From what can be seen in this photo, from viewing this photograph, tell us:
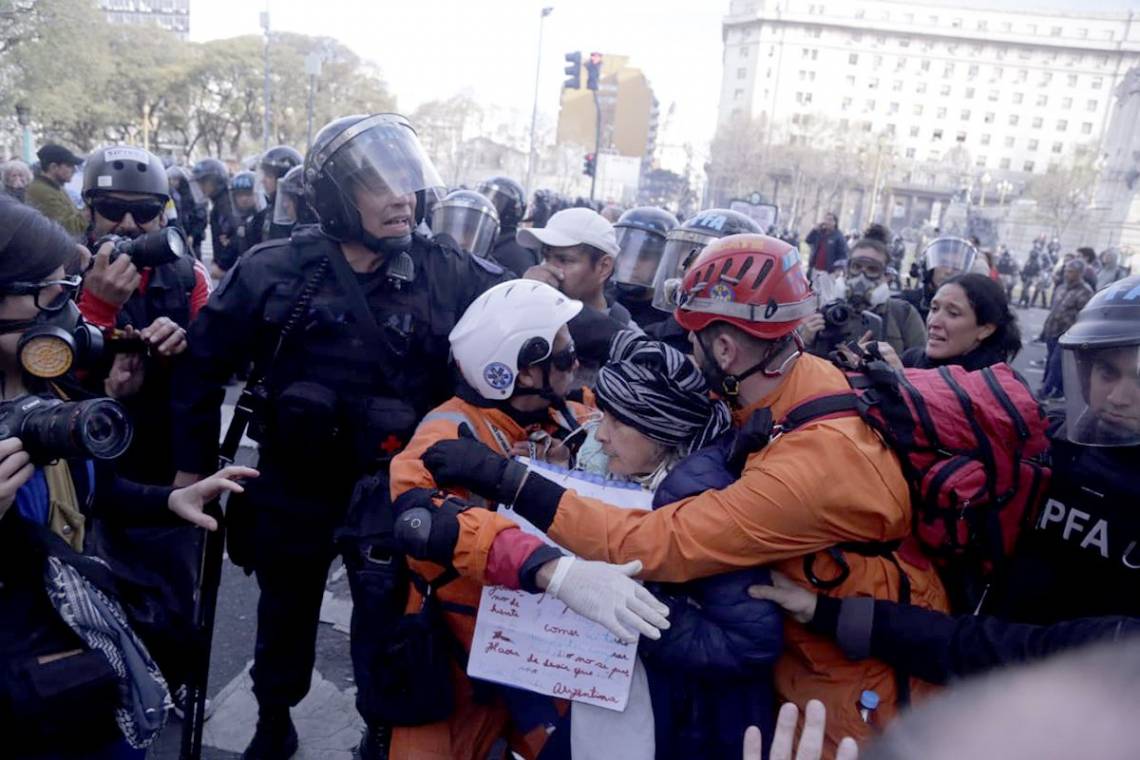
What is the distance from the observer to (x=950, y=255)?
18.5 ft

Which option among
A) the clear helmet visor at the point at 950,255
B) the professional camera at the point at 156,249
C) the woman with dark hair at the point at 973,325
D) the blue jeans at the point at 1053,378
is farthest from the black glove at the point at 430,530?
the blue jeans at the point at 1053,378

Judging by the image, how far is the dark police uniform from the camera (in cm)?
260

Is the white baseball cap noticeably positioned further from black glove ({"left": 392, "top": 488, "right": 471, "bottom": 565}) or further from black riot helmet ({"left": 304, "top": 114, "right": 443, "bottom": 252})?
black glove ({"left": 392, "top": 488, "right": 471, "bottom": 565})

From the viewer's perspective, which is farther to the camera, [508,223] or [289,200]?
[508,223]

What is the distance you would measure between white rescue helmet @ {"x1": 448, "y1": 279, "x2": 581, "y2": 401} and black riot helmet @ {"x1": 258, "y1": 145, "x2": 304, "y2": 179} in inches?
258

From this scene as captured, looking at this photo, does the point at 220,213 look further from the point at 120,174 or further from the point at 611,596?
the point at 611,596

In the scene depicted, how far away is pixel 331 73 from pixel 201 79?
7164 millimetres

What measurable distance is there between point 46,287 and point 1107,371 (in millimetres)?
2306

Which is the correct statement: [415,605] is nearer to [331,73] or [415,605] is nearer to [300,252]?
[300,252]

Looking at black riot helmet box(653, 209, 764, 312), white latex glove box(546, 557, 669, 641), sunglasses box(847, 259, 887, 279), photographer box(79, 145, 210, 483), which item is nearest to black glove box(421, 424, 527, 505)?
white latex glove box(546, 557, 669, 641)

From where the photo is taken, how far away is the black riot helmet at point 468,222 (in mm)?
5500

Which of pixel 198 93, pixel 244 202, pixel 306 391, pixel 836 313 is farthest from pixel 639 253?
pixel 198 93

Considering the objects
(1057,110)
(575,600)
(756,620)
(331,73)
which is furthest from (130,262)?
(1057,110)

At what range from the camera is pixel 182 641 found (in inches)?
80.4
